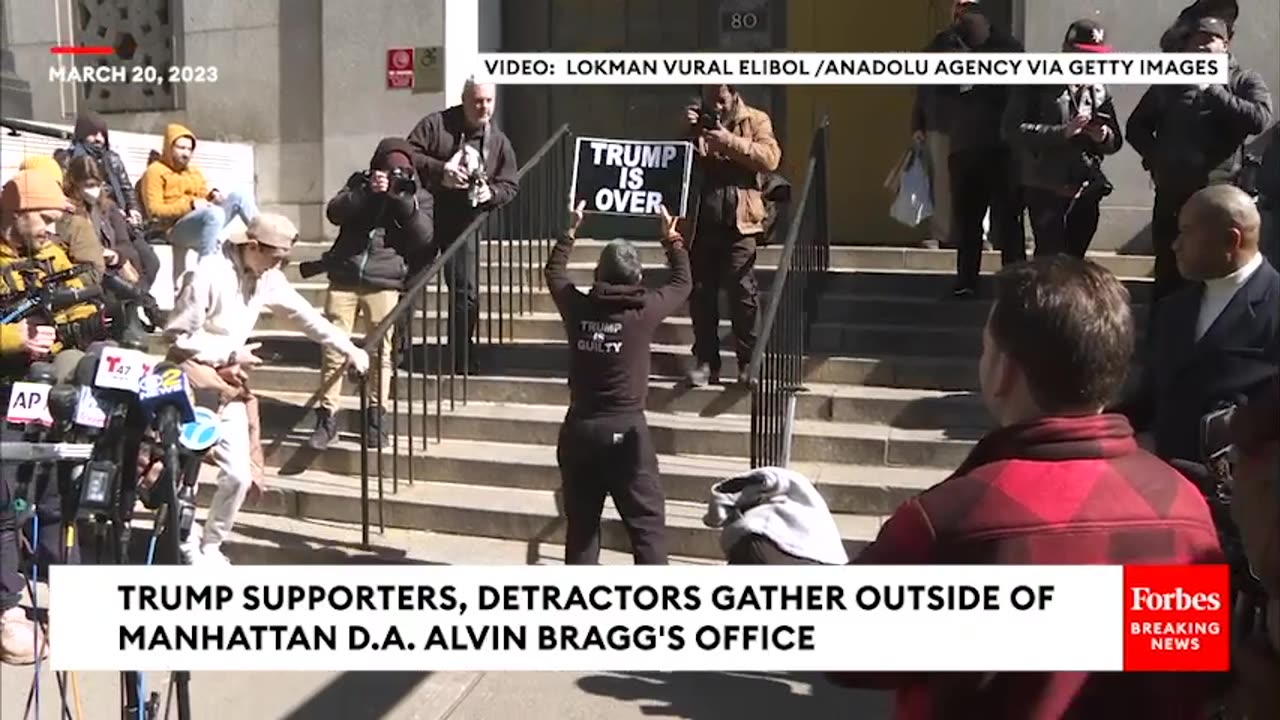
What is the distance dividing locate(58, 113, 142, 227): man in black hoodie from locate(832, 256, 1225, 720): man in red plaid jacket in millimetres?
4006

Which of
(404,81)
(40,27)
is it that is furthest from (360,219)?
(40,27)

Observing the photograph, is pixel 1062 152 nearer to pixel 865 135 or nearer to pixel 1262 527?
pixel 865 135

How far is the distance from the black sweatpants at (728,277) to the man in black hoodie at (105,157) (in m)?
2.71

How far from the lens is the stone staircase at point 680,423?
4.93m

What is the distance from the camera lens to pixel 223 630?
2523 mm

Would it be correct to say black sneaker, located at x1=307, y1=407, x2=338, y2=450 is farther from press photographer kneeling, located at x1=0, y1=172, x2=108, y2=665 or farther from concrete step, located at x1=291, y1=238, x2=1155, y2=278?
press photographer kneeling, located at x1=0, y1=172, x2=108, y2=665

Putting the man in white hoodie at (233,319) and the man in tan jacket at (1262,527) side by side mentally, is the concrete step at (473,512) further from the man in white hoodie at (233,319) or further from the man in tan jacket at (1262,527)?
the man in tan jacket at (1262,527)

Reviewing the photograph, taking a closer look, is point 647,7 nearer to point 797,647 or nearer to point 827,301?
point 827,301

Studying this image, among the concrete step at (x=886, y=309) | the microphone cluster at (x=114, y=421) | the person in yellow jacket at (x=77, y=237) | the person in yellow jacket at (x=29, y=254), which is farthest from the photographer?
the concrete step at (x=886, y=309)

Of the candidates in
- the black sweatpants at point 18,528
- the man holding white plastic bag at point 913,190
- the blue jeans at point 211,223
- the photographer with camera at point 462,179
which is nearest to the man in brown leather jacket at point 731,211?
the man holding white plastic bag at point 913,190

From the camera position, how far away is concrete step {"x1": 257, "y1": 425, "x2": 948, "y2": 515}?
4809mm

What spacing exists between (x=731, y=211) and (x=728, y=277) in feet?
1.05

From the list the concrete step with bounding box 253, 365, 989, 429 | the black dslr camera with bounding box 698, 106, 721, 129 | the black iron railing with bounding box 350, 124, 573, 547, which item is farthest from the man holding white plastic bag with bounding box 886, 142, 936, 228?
the black iron railing with bounding box 350, 124, 573, 547
